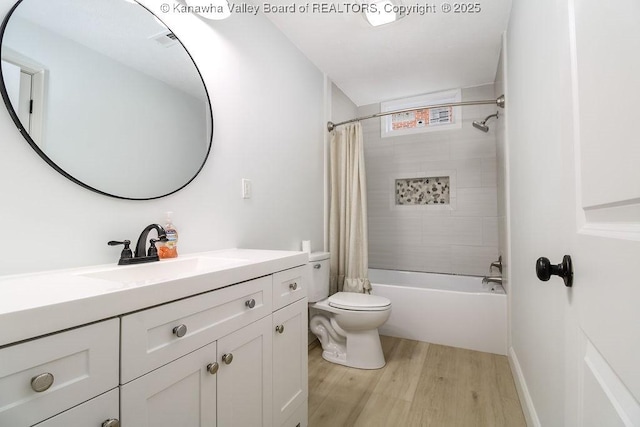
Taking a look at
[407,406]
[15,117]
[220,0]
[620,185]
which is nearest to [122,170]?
[15,117]

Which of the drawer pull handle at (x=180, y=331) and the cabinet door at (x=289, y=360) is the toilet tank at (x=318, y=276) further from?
the drawer pull handle at (x=180, y=331)

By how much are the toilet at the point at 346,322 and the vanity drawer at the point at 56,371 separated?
1501 mm

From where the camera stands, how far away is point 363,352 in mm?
1996

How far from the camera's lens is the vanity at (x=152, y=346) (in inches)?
20.2

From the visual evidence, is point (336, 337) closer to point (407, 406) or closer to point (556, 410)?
point (407, 406)

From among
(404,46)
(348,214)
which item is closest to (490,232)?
(348,214)

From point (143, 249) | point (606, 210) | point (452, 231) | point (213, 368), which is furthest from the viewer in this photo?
point (452, 231)

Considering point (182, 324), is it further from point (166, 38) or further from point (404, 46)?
point (404, 46)

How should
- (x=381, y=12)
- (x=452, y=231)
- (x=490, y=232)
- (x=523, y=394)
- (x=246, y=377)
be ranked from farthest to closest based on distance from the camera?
(x=452, y=231), (x=490, y=232), (x=381, y=12), (x=523, y=394), (x=246, y=377)

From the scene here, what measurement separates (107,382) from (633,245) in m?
0.93

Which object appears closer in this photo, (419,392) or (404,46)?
(419,392)

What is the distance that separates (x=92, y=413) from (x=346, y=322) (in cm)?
157

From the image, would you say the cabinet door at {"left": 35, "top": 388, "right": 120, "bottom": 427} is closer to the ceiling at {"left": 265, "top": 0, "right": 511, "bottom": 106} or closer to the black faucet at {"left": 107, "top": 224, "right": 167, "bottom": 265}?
the black faucet at {"left": 107, "top": 224, "right": 167, "bottom": 265}

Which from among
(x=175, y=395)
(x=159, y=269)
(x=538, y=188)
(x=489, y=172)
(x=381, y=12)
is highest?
(x=381, y=12)
